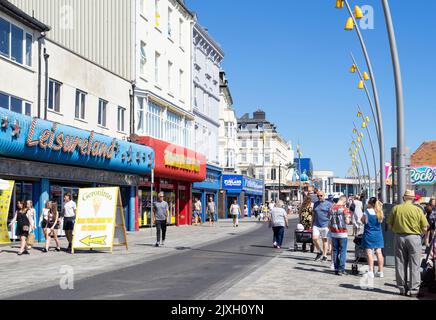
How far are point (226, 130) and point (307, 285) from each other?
55.7m

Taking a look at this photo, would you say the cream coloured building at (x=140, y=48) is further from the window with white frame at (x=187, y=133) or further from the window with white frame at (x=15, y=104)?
the window with white frame at (x=15, y=104)

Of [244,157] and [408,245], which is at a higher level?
[244,157]

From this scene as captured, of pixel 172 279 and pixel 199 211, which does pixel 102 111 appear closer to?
pixel 199 211

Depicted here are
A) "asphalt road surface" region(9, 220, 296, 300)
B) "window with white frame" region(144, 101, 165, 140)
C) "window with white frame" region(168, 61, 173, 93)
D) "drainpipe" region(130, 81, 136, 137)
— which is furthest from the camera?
"window with white frame" region(168, 61, 173, 93)

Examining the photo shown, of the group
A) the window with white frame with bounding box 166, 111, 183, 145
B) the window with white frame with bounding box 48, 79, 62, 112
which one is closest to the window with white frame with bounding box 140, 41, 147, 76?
the window with white frame with bounding box 166, 111, 183, 145

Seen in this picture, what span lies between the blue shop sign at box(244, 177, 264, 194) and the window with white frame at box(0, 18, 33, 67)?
42.4 m

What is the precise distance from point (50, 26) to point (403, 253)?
1875cm

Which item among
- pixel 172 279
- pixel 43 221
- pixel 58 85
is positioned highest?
pixel 58 85

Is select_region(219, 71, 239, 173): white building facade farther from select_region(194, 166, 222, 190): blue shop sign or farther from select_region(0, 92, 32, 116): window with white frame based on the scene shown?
select_region(0, 92, 32, 116): window with white frame

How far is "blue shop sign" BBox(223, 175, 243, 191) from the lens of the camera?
56.2 metres

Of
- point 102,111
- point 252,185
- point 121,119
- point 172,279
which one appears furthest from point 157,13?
point 252,185

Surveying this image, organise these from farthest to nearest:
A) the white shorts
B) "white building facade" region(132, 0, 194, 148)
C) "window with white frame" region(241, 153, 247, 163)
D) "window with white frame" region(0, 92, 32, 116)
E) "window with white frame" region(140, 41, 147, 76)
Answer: "window with white frame" region(241, 153, 247, 163) → "window with white frame" region(140, 41, 147, 76) → "white building facade" region(132, 0, 194, 148) → "window with white frame" region(0, 92, 32, 116) → the white shorts

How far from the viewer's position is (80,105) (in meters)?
27.1
